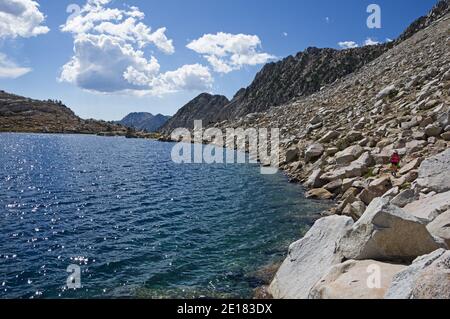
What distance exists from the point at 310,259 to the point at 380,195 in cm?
1212

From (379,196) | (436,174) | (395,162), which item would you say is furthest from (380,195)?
(436,174)

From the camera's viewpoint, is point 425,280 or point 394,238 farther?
point 394,238

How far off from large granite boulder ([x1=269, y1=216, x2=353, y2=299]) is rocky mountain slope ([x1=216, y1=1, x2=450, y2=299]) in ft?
0.17

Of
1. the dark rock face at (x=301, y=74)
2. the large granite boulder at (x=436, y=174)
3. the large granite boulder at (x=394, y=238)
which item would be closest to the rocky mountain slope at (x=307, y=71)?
the dark rock face at (x=301, y=74)

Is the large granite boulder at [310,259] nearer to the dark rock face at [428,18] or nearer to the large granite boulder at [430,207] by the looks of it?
the large granite boulder at [430,207]

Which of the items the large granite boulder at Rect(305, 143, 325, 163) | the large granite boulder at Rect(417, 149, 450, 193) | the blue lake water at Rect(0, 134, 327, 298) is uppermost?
the large granite boulder at Rect(305, 143, 325, 163)

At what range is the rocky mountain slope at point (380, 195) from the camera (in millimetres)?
10453

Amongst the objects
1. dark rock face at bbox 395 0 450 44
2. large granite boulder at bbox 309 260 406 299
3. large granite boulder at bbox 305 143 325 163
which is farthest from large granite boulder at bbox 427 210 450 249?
dark rock face at bbox 395 0 450 44

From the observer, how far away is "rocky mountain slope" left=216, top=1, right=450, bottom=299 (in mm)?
10453

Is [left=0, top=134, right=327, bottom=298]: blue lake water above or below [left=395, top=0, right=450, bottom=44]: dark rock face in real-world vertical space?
below

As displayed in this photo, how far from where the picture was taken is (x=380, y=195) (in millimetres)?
24469

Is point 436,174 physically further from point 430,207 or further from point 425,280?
point 425,280

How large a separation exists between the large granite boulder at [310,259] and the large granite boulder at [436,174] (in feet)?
23.6

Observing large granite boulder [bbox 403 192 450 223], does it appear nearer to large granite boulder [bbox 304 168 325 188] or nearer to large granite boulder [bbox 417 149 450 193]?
large granite boulder [bbox 417 149 450 193]
